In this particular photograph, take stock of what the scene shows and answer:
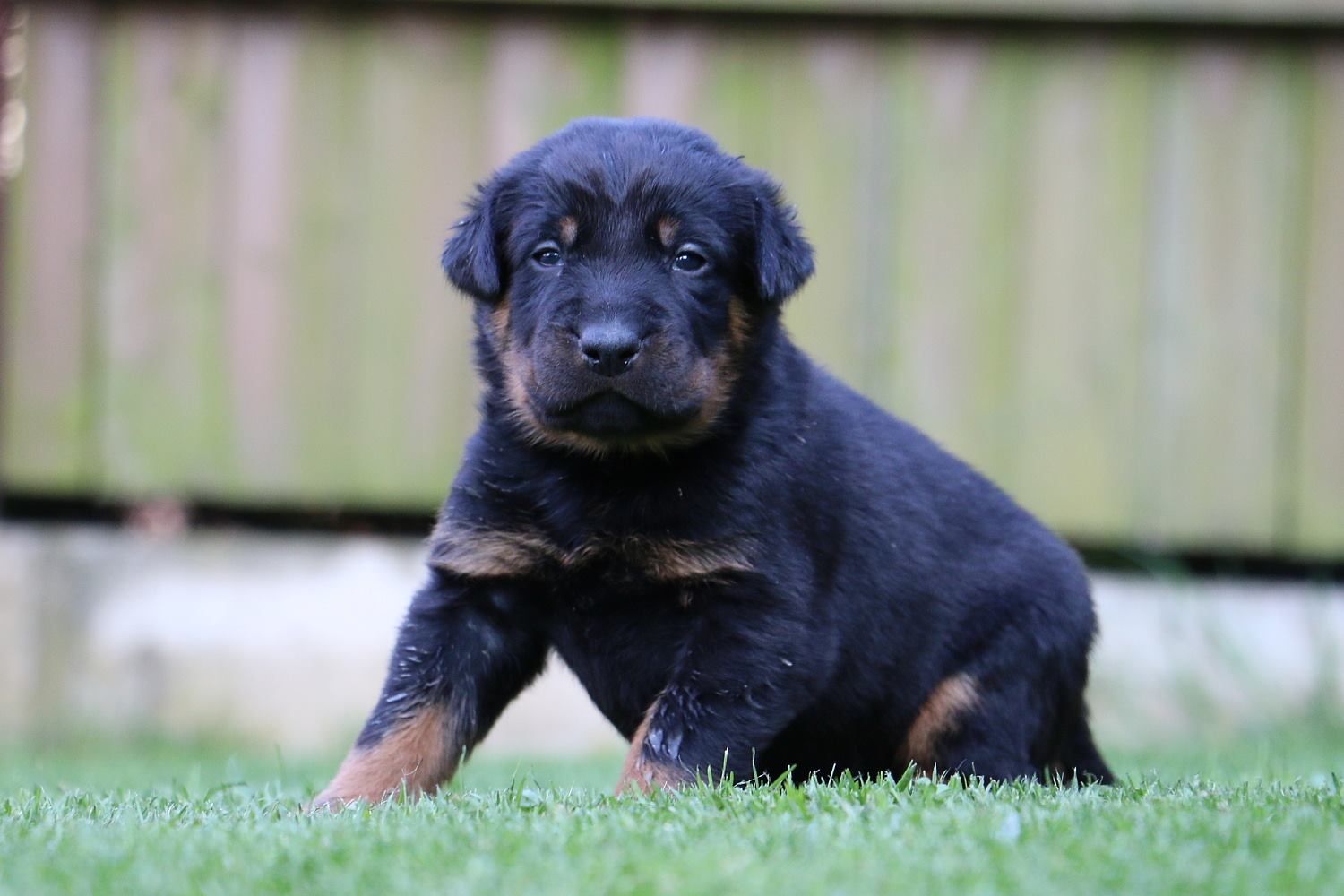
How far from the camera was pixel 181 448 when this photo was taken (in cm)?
622

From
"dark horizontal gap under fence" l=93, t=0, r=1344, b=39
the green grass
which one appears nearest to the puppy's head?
the green grass

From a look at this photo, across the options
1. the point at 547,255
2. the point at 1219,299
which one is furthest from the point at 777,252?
the point at 1219,299

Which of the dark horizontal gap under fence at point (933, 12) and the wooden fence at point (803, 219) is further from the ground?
the dark horizontal gap under fence at point (933, 12)

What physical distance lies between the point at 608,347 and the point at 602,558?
45 centimetres

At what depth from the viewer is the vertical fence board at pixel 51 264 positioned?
6.15 meters

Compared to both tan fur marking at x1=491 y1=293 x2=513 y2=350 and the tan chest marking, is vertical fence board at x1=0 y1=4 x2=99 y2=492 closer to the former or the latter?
tan fur marking at x1=491 y1=293 x2=513 y2=350

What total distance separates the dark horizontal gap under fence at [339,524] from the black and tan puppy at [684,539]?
2.37 metres

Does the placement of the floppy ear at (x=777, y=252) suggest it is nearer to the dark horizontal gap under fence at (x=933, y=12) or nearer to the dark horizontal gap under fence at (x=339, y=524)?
the dark horizontal gap under fence at (x=933, y=12)

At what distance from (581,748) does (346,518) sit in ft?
4.24

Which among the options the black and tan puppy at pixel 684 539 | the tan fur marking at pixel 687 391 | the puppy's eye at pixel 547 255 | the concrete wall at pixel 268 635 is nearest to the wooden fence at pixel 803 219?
the concrete wall at pixel 268 635

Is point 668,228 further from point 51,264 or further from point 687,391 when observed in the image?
point 51,264

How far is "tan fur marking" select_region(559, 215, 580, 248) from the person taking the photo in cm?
349

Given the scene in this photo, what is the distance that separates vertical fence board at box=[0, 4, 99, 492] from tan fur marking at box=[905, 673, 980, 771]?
12.4 ft

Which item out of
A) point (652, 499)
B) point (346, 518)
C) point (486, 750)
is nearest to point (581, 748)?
point (486, 750)
